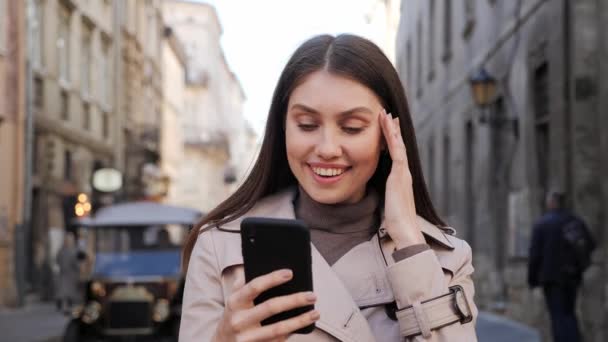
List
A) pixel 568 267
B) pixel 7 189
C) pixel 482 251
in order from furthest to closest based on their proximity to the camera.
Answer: pixel 7 189
pixel 482 251
pixel 568 267

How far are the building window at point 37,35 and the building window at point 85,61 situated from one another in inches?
159

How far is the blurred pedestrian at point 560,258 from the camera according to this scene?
33.1 ft

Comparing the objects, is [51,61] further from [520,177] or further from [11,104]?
[520,177]

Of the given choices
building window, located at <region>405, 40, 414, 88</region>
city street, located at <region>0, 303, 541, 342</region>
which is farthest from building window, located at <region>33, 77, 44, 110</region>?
building window, located at <region>405, 40, 414, 88</region>

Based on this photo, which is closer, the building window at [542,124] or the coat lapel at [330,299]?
the coat lapel at [330,299]

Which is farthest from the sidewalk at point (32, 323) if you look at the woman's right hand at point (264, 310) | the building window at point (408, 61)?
the building window at point (408, 61)

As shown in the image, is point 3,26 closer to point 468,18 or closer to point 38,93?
point 38,93

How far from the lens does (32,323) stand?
53.4 feet

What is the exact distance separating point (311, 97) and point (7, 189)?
1892cm

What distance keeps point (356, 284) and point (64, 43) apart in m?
24.8

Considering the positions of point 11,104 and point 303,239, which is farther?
point 11,104

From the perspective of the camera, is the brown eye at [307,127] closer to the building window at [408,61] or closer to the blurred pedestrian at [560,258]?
the blurred pedestrian at [560,258]

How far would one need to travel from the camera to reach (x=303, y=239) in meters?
2.06

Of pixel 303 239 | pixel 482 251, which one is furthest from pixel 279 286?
pixel 482 251
